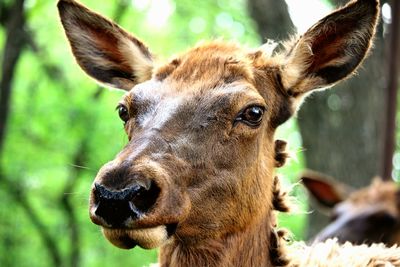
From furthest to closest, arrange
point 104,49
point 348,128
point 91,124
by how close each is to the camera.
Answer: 1. point 91,124
2. point 348,128
3. point 104,49

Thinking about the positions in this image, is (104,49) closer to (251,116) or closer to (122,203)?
(251,116)

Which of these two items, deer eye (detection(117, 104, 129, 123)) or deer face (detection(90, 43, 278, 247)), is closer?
deer face (detection(90, 43, 278, 247))

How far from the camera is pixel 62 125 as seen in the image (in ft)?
72.9

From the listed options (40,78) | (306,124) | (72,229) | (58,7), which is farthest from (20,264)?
(58,7)

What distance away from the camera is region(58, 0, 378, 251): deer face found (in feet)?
16.7

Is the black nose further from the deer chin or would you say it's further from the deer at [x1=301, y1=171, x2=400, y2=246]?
the deer at [x1=301, y1=171, x2=400, y2=246]

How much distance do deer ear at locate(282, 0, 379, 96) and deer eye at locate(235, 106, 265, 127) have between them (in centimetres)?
58

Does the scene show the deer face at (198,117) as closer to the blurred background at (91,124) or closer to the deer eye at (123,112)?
the deer eye at (123,112)

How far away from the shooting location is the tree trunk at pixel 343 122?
46.4 feet

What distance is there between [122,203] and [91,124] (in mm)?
16796

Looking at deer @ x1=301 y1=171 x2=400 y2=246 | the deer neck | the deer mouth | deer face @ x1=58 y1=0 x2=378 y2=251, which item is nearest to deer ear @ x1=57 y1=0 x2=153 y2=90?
deer face @ x1=58 y1=0 x2=378 y2=251

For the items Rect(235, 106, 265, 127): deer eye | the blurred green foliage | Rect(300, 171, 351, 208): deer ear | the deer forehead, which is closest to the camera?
the deer forehead

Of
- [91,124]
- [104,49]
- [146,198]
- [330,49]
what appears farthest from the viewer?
[91,124]

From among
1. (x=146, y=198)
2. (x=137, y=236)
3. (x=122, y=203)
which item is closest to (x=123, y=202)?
(x=122, y=203)
